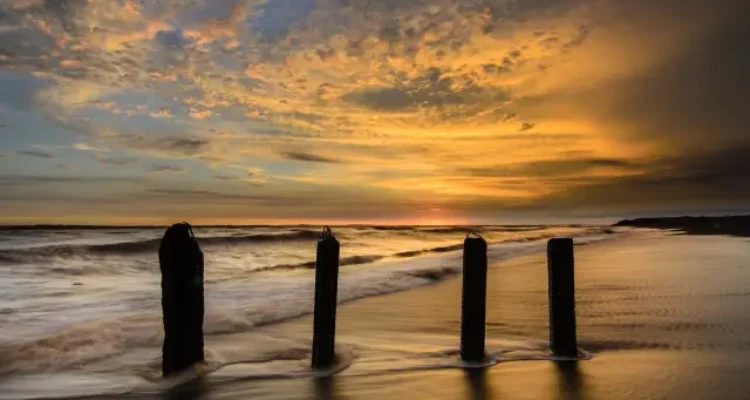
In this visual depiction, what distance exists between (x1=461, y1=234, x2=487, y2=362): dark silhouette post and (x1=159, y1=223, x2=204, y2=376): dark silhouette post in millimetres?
2734

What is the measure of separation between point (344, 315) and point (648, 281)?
25.1 feet

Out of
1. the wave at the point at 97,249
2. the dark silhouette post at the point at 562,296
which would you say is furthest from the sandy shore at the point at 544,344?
the wave at the point at 97,249

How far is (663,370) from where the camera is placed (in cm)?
566

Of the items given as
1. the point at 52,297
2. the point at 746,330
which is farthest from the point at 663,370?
the point at 52,297

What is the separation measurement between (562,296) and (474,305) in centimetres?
99

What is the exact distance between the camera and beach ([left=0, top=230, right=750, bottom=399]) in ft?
17.2

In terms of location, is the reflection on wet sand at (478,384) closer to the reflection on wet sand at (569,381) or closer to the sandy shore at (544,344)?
the sandy shore at (544,344)

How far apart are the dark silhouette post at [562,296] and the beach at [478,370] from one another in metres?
0.22

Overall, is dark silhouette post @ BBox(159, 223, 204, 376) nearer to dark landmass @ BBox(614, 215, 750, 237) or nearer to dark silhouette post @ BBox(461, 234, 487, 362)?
dark silhouette post @ BBox(461, 234, 487, 362)

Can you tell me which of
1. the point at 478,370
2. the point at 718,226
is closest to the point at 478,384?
the point at 478,370

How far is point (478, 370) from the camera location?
233 inches

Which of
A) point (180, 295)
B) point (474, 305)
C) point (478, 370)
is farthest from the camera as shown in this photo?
point (474, 305)

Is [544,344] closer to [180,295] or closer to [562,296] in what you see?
[562,296]

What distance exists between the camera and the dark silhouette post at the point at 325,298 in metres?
5.99
